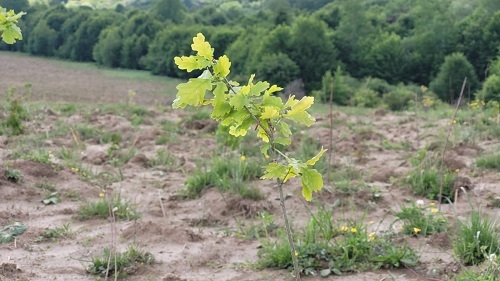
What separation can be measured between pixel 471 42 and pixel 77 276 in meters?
38.7

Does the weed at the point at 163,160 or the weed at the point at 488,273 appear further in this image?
the weed at the point at 163,160

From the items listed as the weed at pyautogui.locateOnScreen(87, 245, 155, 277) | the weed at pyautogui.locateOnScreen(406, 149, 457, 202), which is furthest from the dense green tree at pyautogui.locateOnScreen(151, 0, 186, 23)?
the weed at pyautogui.locateOnScreen(87, 245, 155, 277)

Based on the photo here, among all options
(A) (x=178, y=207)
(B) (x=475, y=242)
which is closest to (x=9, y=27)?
(A) (x=178, y=207)

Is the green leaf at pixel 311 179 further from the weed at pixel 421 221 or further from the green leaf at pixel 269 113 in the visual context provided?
the weed at pixel 421 221

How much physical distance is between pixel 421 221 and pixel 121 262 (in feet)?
6.36

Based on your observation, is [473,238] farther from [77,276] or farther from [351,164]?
[351,164]

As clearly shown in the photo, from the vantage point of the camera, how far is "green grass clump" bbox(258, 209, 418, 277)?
3.45 metres

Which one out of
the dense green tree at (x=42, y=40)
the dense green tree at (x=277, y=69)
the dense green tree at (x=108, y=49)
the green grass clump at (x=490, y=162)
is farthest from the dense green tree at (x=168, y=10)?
the green grass clump at (x=490, y=162)

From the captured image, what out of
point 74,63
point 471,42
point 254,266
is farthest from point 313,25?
point 254,266

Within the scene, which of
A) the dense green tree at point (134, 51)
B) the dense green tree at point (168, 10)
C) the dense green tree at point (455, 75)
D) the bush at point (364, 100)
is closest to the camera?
the bush at point (364, 100)

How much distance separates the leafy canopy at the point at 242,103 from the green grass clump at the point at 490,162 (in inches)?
172

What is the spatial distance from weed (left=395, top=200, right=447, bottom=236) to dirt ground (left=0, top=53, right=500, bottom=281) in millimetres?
96

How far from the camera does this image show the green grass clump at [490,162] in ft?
18.8

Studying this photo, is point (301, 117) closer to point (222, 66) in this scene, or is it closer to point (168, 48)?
point (222, 66)
